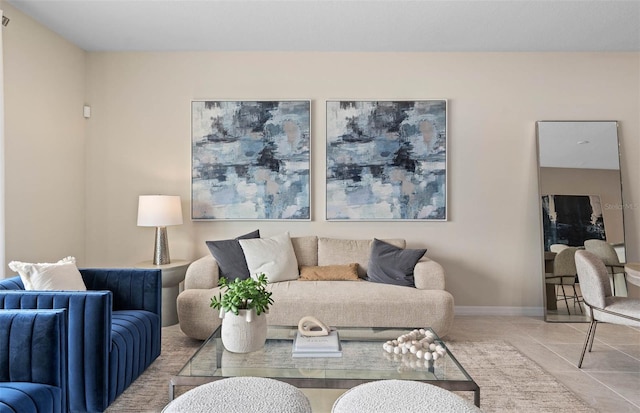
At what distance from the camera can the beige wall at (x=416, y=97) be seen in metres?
4.82

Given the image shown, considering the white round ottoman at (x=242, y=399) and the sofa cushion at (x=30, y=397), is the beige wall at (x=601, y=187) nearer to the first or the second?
the white round ottoman at (x=242, y=399)

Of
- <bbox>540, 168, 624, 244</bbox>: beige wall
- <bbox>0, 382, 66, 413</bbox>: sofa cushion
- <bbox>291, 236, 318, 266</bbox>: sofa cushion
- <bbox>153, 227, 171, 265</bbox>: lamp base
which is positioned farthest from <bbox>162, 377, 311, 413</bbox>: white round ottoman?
<bbox>540, 168, 624, 244</bbox>: beige wall

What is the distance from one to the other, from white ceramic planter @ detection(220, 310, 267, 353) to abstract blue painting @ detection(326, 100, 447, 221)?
2435 mm

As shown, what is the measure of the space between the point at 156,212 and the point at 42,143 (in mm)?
1124

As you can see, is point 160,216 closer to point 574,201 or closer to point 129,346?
point 129,346

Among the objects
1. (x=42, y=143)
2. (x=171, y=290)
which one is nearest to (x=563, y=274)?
(x=171, y=290)

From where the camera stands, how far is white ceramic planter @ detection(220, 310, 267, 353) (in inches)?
98.7

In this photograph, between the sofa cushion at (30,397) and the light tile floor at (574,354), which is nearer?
the sofa cushion at (30,397)

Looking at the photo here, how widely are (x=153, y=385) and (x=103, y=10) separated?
9.66 feet

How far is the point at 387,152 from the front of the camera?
189 inches

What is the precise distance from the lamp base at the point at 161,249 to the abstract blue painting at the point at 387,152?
1732 mm

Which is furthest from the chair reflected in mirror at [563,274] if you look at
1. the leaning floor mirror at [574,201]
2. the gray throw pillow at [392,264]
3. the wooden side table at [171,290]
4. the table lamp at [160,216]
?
the table lamp at [160,216]

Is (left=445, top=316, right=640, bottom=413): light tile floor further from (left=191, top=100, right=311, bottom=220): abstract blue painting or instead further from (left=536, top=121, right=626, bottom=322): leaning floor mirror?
(left=191, top=100, right=311, bottom=220): abstract blue painting

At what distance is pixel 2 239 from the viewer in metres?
3.35
